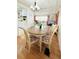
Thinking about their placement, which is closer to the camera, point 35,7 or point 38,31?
point 35,7

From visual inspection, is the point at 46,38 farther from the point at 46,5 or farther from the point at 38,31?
the point at 46,5

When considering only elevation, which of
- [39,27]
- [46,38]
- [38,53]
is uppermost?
[39,27]

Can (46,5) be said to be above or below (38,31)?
above

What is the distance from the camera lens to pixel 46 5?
51.8 inches

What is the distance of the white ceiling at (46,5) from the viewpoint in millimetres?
1293

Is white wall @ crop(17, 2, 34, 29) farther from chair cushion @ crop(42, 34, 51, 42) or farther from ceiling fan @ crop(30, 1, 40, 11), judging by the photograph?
chair cushion @ crop(42, 34, 51, 42)

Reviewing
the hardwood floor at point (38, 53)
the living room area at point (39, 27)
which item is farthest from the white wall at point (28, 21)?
the hardwood floor at point (38, 53)

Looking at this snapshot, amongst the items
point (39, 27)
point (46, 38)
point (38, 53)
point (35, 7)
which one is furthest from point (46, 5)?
point (38, 53)

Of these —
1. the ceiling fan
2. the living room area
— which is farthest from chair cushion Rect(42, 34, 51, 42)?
the ceiling fan

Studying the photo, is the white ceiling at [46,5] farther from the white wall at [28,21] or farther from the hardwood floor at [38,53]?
the hardwood floor at [38,53]
